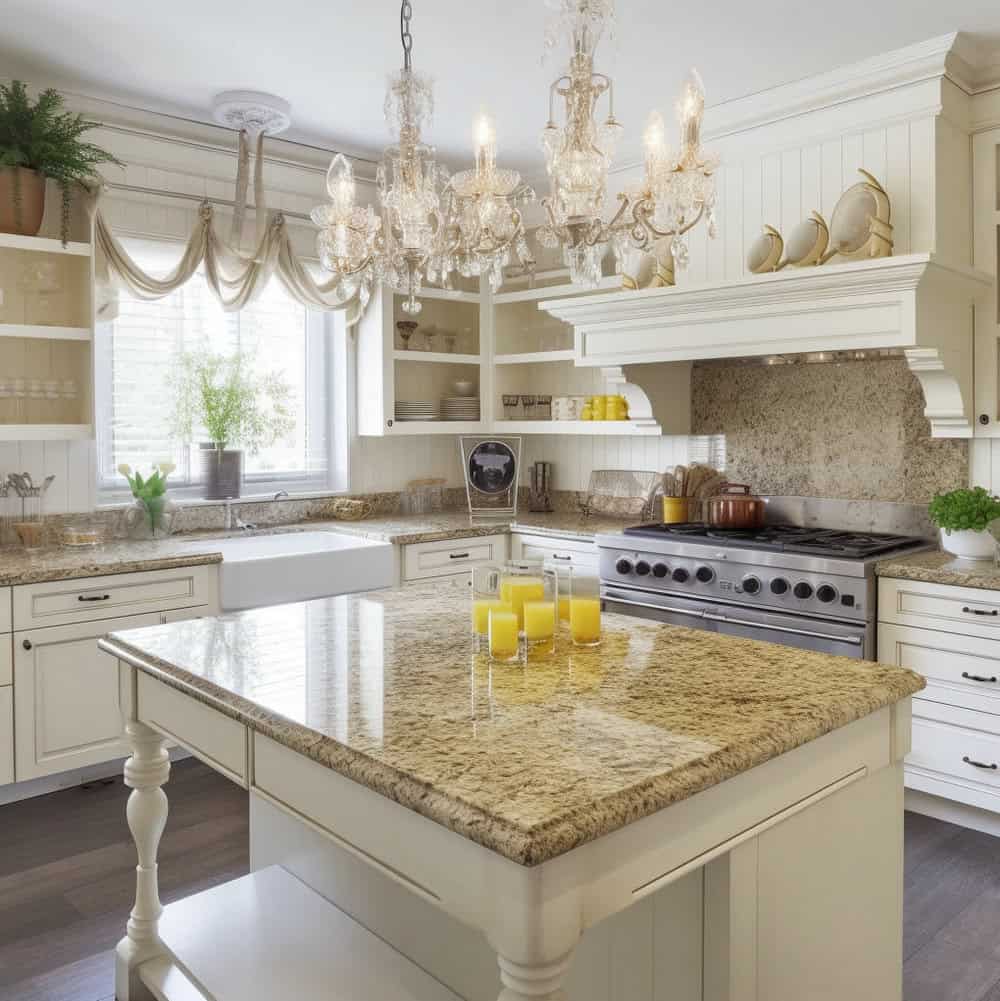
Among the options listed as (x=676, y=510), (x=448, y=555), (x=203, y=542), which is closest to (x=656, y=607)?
(x=676, y=510)

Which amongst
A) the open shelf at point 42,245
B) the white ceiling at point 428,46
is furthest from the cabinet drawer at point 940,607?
the open shelf at point 42,245

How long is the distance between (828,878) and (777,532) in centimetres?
241

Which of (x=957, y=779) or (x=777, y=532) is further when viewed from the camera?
(x=777, y=532)

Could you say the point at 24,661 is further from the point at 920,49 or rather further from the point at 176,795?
the point at 920,49

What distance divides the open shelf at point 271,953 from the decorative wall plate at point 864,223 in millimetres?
2800

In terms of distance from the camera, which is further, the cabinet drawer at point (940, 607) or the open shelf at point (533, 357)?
the open shelf at point (533, 357)

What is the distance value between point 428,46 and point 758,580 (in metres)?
2.31

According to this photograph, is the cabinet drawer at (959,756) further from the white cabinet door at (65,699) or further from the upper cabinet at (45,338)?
the upper cabinet at (45,338)

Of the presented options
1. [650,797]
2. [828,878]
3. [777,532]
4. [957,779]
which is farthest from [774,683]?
[777,532]

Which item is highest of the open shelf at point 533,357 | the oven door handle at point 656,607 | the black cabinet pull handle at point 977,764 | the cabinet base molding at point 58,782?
the open shelf at point 533,357

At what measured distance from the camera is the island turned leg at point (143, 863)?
Result: 2.20 metres

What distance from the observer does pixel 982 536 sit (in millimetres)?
3412

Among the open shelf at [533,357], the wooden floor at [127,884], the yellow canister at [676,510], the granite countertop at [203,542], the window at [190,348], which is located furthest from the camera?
the open shelf at [533,357]

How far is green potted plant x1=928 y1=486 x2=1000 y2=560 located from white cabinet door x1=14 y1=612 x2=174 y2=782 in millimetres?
2981
